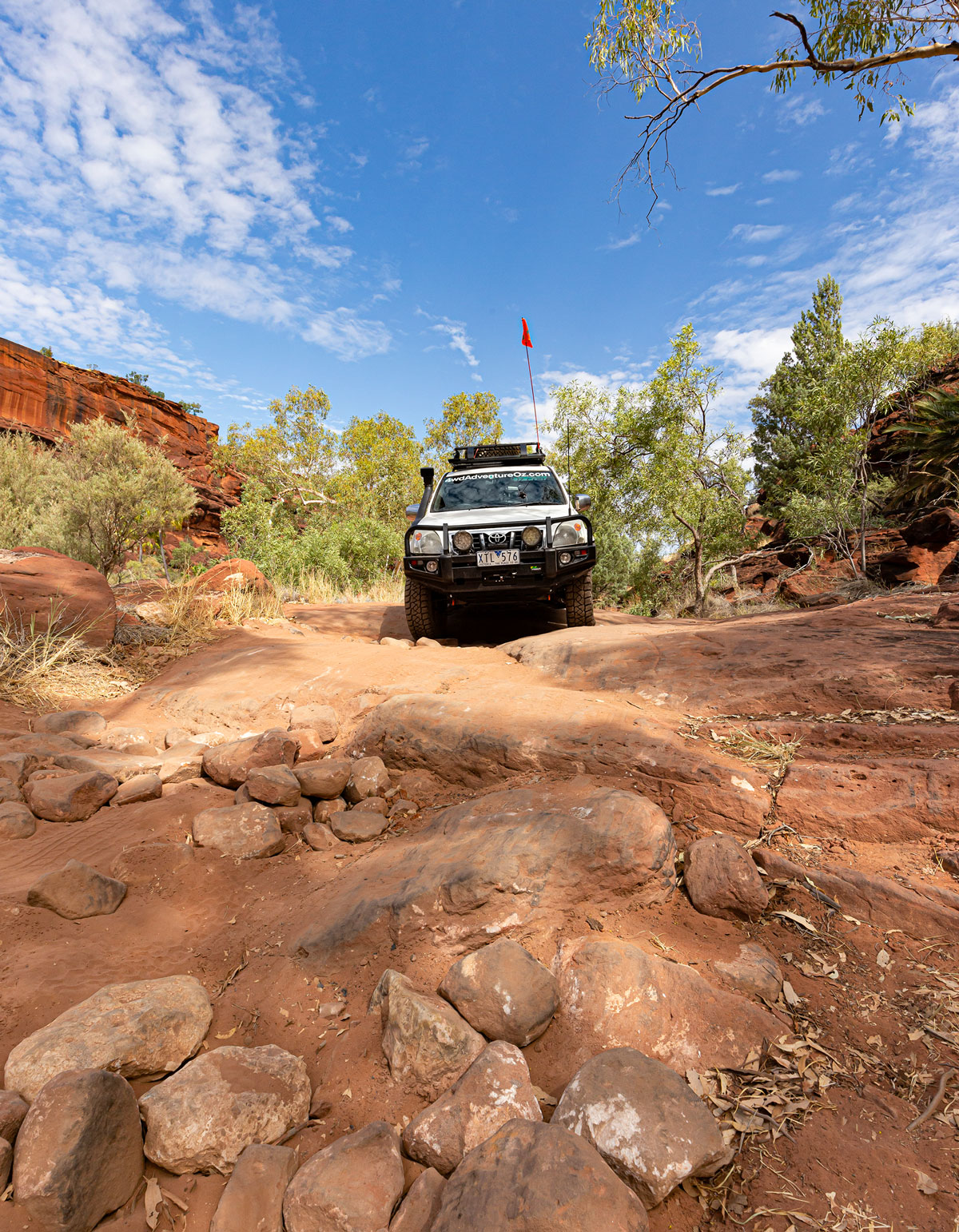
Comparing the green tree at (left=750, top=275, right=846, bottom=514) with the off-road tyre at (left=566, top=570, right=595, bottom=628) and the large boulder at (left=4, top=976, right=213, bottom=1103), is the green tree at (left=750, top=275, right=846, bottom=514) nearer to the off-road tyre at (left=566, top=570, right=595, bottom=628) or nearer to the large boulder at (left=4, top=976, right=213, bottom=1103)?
the off-road tyre at (left=566, top=570, right=595, bottom=628)

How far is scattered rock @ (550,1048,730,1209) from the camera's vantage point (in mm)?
1219

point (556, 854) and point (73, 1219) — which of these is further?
point (556, 854)

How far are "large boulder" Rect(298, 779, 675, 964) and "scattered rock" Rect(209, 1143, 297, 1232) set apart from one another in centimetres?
59

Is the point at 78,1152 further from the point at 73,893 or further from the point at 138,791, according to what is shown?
the point at 138,791

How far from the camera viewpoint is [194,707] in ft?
13.9

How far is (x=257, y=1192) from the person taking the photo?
1.27 meters

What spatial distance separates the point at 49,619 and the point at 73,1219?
5146 mm

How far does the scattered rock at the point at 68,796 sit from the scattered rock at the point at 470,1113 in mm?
2205

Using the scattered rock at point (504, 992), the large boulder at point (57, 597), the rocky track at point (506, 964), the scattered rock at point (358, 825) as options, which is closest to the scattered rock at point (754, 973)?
the rocky track at point (506, 964)

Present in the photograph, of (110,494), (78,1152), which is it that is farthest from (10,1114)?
(110,494)

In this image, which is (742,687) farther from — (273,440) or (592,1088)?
(273,440)

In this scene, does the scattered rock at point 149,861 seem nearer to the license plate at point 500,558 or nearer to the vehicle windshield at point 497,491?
the license plate at point 500,558

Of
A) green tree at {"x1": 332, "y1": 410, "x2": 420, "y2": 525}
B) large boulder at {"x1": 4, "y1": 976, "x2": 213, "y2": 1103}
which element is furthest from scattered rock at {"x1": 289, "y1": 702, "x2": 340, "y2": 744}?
green tree at {"x1": 332, "y1": 410, "x2": 420, "y2": 525}

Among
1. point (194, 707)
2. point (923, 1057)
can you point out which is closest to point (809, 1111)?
point (923, 1057)
